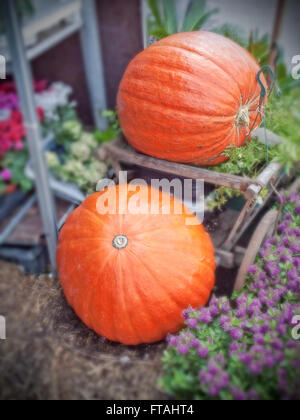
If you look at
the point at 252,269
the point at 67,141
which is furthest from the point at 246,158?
the point at 67,141

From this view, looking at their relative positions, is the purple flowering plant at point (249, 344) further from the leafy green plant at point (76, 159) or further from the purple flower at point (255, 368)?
the leafy green plant at point (76, 159)

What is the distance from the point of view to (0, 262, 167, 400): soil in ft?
2.92

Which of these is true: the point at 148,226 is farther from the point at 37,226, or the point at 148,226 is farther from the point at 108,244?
the point at 37,226

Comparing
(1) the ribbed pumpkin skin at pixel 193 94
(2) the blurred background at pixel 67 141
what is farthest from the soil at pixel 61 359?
(1) the ribbed pumpkin skin at pixel 193 94

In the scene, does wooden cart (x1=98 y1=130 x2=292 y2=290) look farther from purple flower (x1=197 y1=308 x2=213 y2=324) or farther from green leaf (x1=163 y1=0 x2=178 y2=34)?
green leaf (x1=163 y1=0 x2=178 y2=34)

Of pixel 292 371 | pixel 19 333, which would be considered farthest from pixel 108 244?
pixel 292 371

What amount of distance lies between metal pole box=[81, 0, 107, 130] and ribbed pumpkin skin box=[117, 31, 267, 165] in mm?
1368

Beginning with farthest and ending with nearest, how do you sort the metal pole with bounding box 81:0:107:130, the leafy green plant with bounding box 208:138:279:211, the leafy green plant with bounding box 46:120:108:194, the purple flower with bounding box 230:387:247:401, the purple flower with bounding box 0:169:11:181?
the metal pole with bounding box 81:0:107:130 < the purple flower with bounding box 0:169:11:181 < the leafy green plant with bounding box 46:120:108:194 < the leafy green plant with bounding box 208:138:279:211 < the purple flower with bounding box 230:387:247:401

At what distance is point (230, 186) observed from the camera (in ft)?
3.42

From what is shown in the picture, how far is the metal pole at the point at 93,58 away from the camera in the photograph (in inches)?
92.0

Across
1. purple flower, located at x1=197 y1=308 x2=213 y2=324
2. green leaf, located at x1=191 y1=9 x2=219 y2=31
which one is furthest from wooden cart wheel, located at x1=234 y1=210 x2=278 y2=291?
green leaf, located at x1=191 y1=9 x2=219 y2=31

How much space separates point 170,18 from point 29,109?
0.82 metres

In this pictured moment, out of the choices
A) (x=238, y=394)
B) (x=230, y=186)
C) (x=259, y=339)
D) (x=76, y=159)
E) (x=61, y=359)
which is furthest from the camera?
(x=76, y=159)

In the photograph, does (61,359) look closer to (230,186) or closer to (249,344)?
(249,344)
